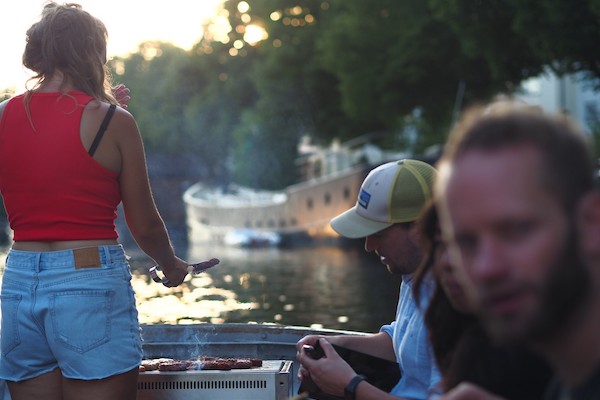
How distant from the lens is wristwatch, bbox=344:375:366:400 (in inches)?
144

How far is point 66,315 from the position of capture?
3441mm

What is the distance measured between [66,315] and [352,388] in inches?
36.8

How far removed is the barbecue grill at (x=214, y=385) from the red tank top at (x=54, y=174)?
1062 mm

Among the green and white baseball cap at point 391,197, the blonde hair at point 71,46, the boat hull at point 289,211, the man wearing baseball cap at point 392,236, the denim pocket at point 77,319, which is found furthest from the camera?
the boat hull at point 289,211

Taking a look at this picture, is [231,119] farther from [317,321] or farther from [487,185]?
[487,185]

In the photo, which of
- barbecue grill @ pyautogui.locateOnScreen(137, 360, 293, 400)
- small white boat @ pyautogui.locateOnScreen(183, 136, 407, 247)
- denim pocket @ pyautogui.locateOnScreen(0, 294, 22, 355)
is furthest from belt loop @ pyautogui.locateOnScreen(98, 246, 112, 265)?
small white boat @ pyautogui.locateOnScreen(183, 136, 407, 247)

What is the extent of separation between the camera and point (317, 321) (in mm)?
16328

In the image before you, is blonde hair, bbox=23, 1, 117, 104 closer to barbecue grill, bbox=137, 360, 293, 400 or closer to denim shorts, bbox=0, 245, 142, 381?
denim shorts, bbox=0, 245, 142, 381

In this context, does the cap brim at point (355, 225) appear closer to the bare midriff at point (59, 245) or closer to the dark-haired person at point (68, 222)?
the dark-haired person at point (68, 222)

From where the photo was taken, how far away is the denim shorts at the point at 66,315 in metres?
3.45

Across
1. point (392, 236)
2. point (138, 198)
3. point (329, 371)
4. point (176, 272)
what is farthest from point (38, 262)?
point (392, 236)

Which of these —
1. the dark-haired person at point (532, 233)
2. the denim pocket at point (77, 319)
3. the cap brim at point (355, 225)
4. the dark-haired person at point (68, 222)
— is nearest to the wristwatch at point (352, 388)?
the cap brim at point (355, 225)

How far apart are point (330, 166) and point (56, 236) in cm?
5066

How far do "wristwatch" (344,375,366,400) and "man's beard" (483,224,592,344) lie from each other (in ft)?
6.81
